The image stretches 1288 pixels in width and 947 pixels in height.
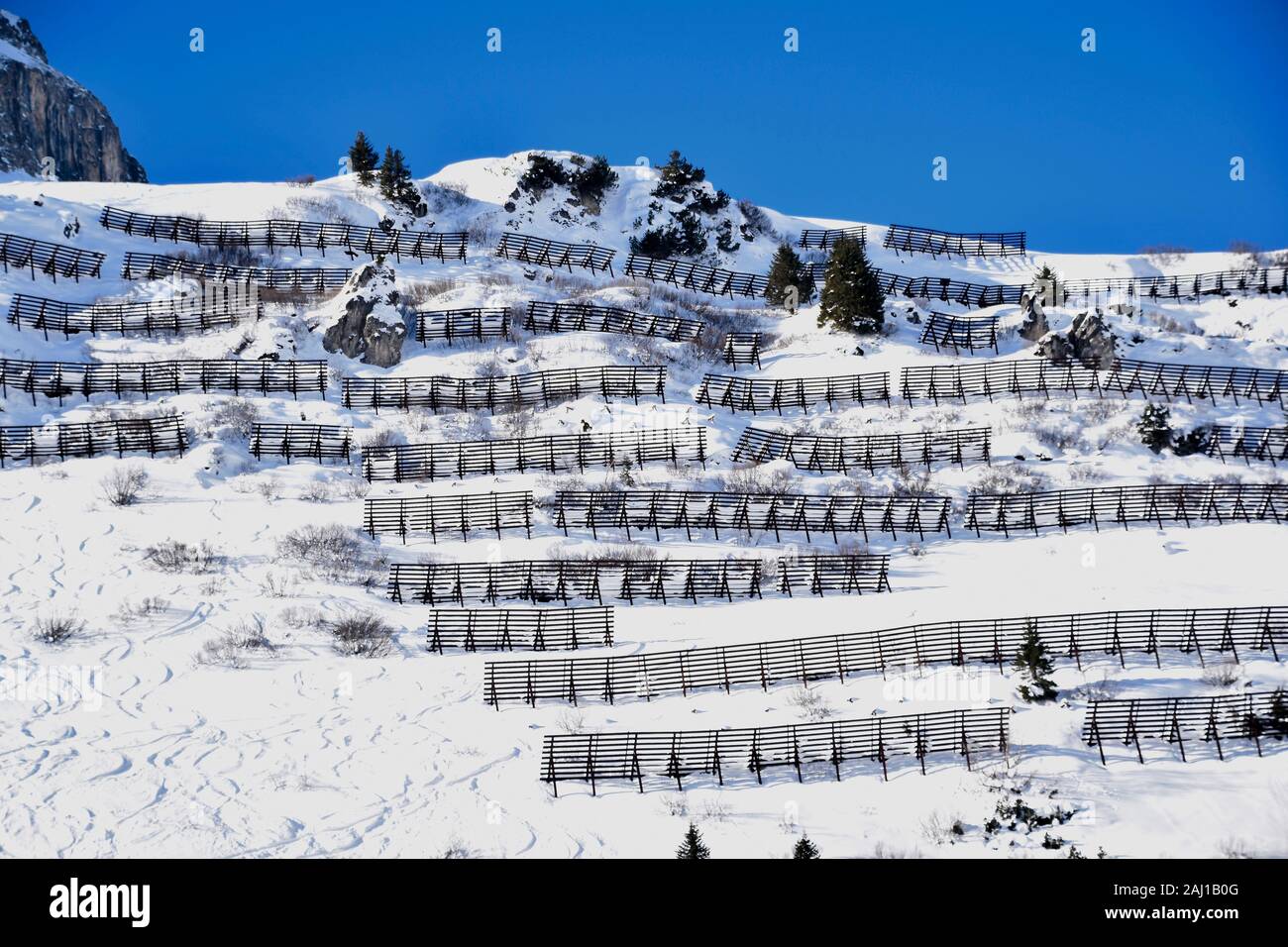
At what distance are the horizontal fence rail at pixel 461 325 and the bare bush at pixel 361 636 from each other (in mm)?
24040

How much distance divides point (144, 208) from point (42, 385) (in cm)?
2646

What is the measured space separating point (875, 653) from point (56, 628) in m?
20.7

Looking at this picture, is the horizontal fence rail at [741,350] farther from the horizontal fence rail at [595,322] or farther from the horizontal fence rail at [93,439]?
the horizontal fence rail at [93,439]

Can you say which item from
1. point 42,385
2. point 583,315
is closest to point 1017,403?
point 583,315

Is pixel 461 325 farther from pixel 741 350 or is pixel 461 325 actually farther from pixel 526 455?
pixel 741 350

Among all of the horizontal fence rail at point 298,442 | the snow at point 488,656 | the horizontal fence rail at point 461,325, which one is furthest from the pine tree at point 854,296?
the horizontal fence rail at point 298,442

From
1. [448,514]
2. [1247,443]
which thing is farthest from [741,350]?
[1247,443]

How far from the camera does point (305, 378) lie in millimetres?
47312

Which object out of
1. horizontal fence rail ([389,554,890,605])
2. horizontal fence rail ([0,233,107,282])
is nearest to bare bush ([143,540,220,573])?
horizontal fence rail ([389,554,890,605])

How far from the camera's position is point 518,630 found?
30641 millimetres

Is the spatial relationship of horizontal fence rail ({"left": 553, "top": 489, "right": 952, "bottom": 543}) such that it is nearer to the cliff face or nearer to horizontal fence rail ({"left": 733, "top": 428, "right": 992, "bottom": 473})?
horizontal fence rail ({"left": 733, "top": 428, "right": 992, "bottom": 473})

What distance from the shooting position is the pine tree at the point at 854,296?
54906mm

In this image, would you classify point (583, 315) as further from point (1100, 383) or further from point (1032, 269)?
point (1032, 269)

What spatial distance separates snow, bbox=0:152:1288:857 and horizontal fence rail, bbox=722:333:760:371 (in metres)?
1.06
